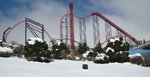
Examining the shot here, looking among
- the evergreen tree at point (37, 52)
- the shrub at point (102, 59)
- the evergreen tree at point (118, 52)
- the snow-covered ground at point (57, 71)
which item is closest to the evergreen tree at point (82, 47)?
the evergreen tree at point (118, 52)

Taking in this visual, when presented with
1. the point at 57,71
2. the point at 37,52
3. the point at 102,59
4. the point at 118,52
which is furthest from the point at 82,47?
the point at 57,71

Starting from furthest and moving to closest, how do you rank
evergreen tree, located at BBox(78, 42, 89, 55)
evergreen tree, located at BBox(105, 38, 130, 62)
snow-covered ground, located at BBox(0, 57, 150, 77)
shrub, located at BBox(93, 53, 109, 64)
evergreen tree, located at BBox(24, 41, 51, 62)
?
1. evergreen tree, located at BBox(78, 42, 89, 55)
2. evergreen tree, located at BBox(105, 38, 130, 62)
3. shrub, located at BBox(93, 53, 109, 64)
4. evergreen tree, located at BBox(24, 41, 51, 62)
5. snow-covered ground, located at BBox(0, 57, 150, 77)

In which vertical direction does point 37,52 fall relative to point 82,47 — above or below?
below

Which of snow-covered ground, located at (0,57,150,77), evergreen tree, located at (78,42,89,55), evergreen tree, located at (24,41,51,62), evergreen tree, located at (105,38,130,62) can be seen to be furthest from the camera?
evergreen tree, located at (78,42,89,55)

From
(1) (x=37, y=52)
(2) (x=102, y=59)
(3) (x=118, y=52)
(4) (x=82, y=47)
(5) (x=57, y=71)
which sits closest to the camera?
(5) (x=57, y=71)

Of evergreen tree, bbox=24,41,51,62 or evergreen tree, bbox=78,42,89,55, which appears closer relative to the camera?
evergreen tree, bbox=24,41,51,62

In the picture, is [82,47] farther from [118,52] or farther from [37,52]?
[37,52]

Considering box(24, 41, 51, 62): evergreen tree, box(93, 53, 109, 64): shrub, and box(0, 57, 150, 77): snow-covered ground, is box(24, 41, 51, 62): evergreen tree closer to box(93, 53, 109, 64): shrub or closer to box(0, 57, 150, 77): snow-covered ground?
box(93, 53, 109, 64): shrub

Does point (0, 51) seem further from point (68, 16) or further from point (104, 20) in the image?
A: point (104, 20)

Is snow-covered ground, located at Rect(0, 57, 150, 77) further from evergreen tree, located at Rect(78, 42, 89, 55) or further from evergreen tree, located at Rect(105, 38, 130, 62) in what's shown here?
evergreen tree, located at Rect(78, 42, 89, 55)

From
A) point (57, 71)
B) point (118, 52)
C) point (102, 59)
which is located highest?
point (118, 52)

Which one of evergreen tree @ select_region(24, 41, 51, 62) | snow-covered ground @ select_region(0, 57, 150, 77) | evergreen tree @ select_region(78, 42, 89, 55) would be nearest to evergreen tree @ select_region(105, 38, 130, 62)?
evergreen tree @ select_region(24, 41, 51, 62)

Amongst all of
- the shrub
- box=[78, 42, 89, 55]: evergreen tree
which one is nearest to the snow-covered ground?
the shrub

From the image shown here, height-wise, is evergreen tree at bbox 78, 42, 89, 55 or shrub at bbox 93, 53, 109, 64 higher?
evergreen tree at bbox 78, 42, 89, 55
